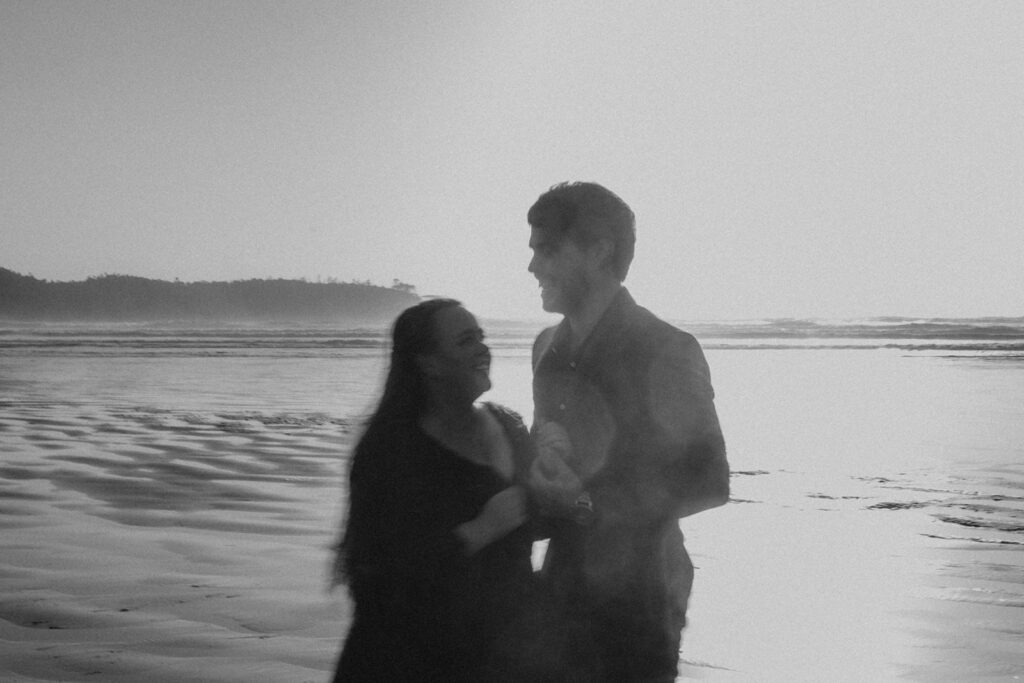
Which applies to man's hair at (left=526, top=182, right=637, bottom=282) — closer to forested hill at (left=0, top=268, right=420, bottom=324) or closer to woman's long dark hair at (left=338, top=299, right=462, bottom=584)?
woman's long dark hair at (left=338, top=299, right=462, bottom=584)

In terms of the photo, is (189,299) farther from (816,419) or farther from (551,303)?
(551,303)

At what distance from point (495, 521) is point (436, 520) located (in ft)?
0.48

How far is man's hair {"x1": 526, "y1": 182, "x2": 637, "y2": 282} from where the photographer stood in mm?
2852

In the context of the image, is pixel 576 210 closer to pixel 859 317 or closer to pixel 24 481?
pixel 24 481

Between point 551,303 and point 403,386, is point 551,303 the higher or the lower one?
the higher one

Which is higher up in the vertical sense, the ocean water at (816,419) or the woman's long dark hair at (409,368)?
the woman's long dark hair at (409,368)

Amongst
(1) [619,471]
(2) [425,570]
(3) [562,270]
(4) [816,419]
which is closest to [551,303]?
(3) [562,270]

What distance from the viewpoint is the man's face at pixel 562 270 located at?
9.43ft

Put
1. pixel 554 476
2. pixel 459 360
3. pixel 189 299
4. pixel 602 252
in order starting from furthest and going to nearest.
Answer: pixel 189 299
pixel 602 252
pixel 459 360
pixel 554 476

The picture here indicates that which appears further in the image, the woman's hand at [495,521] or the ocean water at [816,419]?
the ocean water at [816,419]

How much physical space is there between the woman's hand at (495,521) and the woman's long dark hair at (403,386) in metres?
0.29

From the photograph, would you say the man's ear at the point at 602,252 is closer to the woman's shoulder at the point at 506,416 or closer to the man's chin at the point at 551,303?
the man's chin at the point at 551,303

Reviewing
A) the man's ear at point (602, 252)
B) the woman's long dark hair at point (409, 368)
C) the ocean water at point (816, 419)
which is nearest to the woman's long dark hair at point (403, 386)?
the woman's long dark hair at point (409, 368)

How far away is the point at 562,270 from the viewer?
290cm
